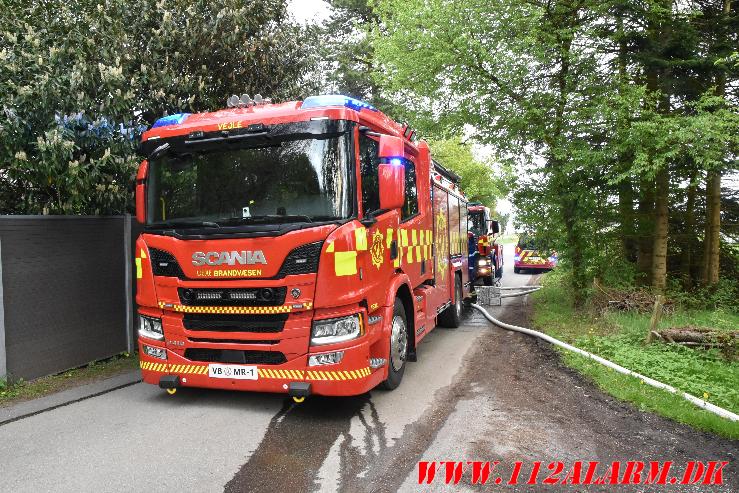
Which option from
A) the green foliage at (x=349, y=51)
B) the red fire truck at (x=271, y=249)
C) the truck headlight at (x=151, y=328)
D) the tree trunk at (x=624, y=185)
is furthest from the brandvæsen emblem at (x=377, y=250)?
the green foliage at (x=349, y=51)

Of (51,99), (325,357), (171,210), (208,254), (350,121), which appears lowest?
(325,357)

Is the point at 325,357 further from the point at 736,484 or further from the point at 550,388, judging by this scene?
the point at 736,484

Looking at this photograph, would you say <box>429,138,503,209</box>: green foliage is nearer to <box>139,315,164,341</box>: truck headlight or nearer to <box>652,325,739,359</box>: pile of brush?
<box>652,325,739,359</box>: pile of brush

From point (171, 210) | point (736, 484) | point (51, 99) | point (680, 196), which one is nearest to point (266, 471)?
point (171, 210)

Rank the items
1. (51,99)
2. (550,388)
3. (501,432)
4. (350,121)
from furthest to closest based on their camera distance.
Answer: (51,99), (550,388), (350,121), (501,432)

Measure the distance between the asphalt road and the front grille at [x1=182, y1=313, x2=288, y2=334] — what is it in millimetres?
840

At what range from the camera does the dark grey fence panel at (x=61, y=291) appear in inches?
223

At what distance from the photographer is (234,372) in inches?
183

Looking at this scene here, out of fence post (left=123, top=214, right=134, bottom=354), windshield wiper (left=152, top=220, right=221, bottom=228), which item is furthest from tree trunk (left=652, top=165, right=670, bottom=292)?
fence post (left=123, top=214, right=134, bottom=354)

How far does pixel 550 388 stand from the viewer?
5660 mm

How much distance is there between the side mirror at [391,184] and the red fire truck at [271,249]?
11 mm

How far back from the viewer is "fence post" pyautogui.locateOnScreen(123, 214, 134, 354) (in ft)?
23.3

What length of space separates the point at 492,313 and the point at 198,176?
806cm

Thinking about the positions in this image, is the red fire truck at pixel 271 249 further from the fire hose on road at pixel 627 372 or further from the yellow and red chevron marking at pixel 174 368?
the fire hose on road at pixel 627 372
